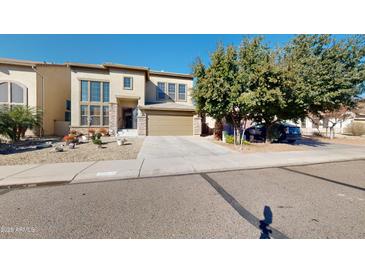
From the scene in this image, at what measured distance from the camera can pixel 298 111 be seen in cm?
1114

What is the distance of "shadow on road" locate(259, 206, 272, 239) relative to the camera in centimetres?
254

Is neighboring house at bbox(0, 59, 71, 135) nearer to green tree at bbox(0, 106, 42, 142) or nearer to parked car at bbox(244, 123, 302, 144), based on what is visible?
green tree at bbox(0, 106, 42, 142)

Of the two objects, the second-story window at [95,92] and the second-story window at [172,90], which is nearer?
the second-story window at [95,92]

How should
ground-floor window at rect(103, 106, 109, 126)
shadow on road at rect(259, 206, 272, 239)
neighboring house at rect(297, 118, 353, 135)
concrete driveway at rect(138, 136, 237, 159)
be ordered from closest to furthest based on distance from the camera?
1. shadow on road at rect(259, 206, 272, 239)
2. concrete driveway at rect(138, 136, 237, 159)
3. ground-floor window at rect(103, 106, 109, 126)
4. neighboring house at rect(297, 118, 353, 135)

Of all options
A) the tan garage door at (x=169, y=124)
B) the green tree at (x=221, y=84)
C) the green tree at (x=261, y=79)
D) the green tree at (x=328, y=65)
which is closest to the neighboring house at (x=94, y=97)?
the tan garage door at (x=169, y=124)

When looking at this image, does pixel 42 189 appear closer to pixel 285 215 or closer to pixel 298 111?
pixel 285 215

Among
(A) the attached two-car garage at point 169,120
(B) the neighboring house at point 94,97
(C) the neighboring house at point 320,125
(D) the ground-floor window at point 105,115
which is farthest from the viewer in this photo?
(C) the neighboring house at point 320,125

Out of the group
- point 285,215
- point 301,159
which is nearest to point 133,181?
point 285,215

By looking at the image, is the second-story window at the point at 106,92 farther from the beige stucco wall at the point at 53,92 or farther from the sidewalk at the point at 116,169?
the sidewalk at the point at 116,169

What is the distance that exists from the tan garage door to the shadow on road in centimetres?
1467

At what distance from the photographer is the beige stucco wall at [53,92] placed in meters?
16.7

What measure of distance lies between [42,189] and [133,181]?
2.31m

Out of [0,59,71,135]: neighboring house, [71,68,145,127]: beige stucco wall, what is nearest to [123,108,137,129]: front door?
[71,68,145,127]: beige stucco wall

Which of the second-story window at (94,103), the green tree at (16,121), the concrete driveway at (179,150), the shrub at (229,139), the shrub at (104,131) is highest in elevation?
the second-story window at (94,103)
